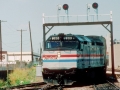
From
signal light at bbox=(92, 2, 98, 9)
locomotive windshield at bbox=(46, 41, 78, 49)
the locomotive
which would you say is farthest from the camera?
signal light at bbox=(92, 2, 98, 9)

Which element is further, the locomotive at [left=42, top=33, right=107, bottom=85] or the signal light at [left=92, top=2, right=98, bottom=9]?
the signal light at [left=92, top=2, right=98, bottom=9]

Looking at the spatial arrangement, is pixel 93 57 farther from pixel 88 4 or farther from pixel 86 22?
pixel 88 4

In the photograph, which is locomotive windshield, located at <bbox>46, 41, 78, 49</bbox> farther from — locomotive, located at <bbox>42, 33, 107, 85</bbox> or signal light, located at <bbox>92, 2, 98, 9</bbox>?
signal light, located at <bbox>92, 2, 98, 9</bbox>

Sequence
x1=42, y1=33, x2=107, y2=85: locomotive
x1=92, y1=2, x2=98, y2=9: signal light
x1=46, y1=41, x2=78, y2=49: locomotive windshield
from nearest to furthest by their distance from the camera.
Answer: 1. x1=42, y1=33, x2=107, y2=85: locomotive
2. x1=46, y1=41, x2=78, y2=49: locomotive windshield
3. x1=92, y1=2, x2=98, y2=9: signal light

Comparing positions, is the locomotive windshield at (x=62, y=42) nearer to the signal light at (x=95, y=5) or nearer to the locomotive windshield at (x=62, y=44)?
the locomotive windshield at (x=62, y=44)

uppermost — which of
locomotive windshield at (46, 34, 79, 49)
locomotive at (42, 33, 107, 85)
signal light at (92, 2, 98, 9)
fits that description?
signal light at (92, 2, 98, 9)

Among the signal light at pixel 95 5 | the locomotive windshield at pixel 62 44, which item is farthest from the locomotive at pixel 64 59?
the signal light at pixel 95 5

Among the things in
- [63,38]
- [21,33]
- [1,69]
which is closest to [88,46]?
[63,38]

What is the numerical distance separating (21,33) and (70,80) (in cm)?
4192

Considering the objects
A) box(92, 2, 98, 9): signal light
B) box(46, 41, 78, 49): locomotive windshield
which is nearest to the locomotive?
box(46, 41, 78, 49): locomotive windshield

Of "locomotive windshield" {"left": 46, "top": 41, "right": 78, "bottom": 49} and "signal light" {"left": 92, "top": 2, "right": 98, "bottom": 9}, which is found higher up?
"signal light" {"left": 92, "top": 2, "right": 98, "bottom": 9}

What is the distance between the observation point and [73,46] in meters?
18.4

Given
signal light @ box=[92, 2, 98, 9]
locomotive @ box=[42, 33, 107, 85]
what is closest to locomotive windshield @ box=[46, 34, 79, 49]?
locomotive @ box=[42, 33, 107, 85]

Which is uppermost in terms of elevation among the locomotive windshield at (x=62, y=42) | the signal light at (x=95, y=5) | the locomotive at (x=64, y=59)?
the signal light at (x=95, y=5)
